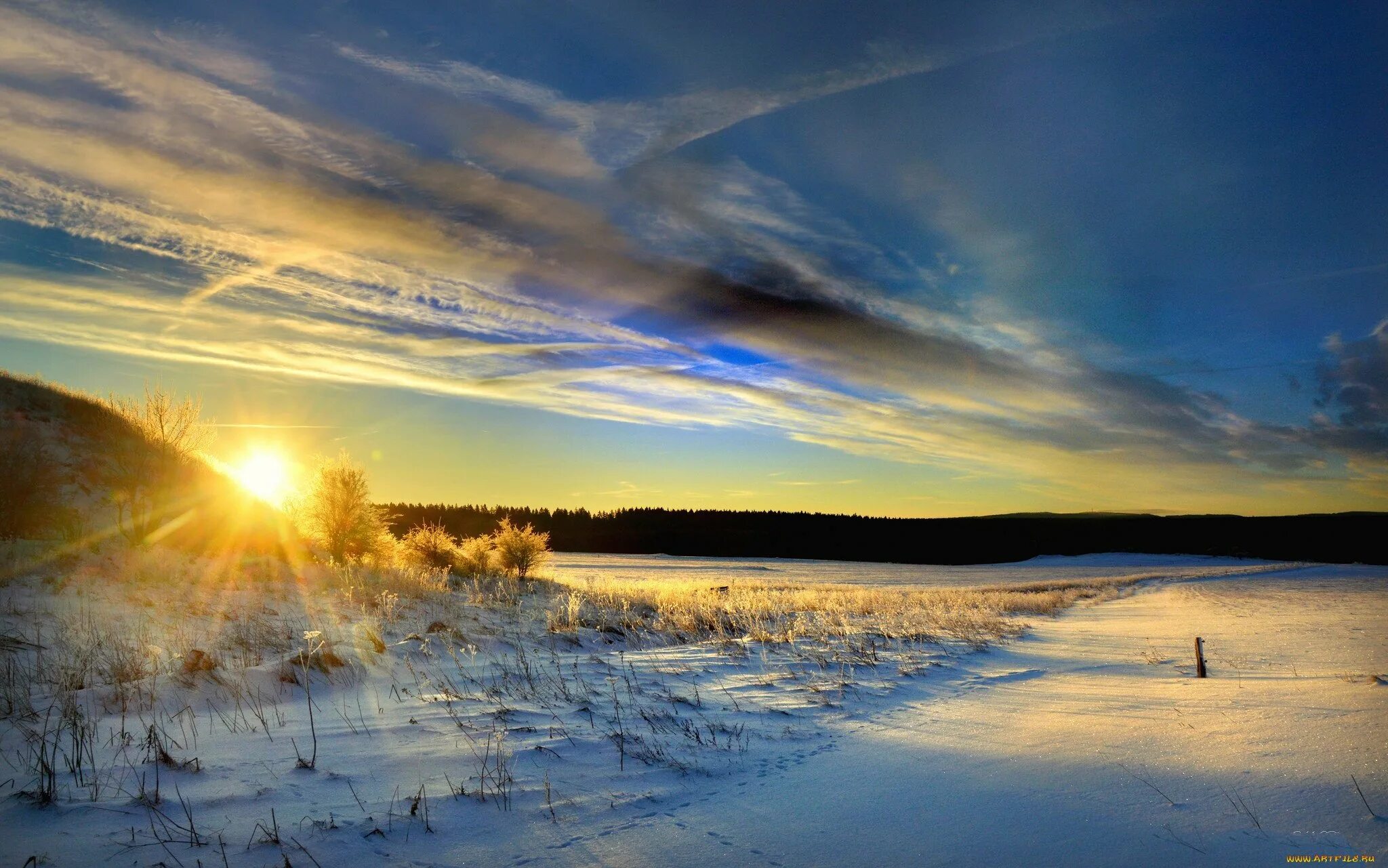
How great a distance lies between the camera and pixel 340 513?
72.1 ft

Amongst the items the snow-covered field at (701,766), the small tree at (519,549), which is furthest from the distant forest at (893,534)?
the snow-covered field at (701,766)

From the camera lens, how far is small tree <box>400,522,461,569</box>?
25.4m

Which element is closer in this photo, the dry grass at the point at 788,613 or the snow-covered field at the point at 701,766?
the snow-covered field at the point at 701,766

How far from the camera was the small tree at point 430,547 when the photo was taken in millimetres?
25406

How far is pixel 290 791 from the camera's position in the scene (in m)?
4.02

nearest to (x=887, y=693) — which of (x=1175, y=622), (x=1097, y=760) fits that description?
(x=1097, y=760)

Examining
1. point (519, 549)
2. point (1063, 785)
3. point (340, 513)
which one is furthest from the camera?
point (519, 549)

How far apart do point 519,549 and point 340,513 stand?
8.09 metres

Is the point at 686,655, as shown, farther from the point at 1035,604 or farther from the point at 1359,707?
the point at 1035,604

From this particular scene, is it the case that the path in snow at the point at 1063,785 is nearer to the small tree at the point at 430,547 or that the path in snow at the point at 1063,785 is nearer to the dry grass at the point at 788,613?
the dry grass at the point at 788,613

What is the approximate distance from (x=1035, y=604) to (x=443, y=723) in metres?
25.6

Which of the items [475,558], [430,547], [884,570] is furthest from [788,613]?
[884,570]

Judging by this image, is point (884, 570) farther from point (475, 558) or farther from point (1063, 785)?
point (1063, 785)

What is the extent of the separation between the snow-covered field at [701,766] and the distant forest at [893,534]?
77.3 m
